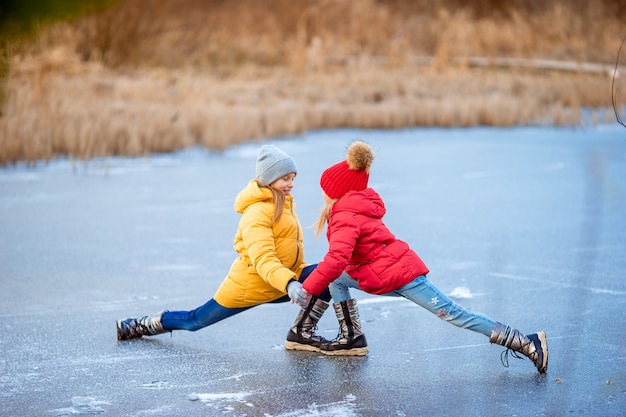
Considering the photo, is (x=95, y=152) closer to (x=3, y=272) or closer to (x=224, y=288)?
(x=3, y=272)

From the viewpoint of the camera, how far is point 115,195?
10.1 meters

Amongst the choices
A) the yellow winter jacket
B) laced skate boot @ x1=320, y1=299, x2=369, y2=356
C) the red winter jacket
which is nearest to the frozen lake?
laced skate boot @ x1=320, y1=299, x2=369, y2=356

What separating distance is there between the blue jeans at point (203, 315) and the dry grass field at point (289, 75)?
2.33 m

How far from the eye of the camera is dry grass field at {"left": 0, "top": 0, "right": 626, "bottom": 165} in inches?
545

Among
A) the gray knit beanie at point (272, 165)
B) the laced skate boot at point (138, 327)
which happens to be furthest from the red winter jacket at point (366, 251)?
the laced skate boot at point (138, 327)

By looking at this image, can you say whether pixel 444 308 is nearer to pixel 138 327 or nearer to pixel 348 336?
pixel 348 336

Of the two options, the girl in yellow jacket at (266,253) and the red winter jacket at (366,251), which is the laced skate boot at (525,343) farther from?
the girl in yellow jacket at (266,253)

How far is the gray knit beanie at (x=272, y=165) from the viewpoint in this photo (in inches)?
185

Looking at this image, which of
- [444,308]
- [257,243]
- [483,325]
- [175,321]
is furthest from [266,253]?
[483,325]

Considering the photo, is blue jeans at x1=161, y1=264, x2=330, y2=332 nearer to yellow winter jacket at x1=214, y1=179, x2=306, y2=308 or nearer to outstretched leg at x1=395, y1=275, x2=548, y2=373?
yellow winter jacket at x1=214, y1=179, x2=306, y2=308

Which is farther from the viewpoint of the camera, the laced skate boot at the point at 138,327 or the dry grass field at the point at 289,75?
the dry grass field at the point at 289,75

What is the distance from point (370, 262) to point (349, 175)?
428 millimetres

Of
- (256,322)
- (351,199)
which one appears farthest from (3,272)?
(351,199)

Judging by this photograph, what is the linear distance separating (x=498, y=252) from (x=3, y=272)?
12.0 ft
